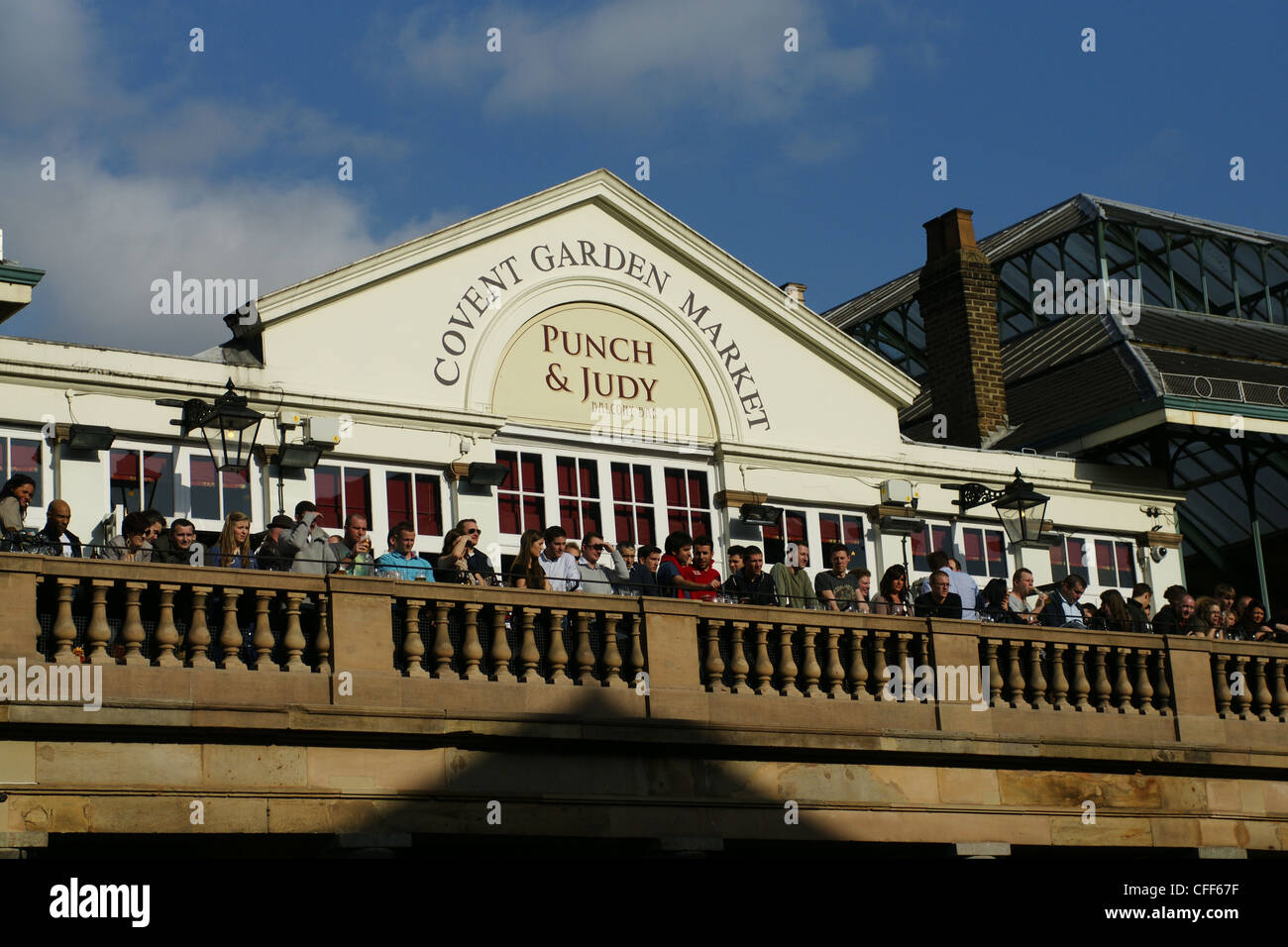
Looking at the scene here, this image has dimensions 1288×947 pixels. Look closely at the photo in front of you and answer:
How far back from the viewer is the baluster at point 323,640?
1300cm

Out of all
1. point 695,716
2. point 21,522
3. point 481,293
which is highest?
point 481,293

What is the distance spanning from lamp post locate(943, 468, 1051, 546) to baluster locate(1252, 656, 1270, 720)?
4.03 metres

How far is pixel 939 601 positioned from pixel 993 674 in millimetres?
833

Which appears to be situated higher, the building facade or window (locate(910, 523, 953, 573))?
the building facade

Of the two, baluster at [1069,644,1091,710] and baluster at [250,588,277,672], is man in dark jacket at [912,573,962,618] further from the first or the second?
baluster at [250,588,277,672]

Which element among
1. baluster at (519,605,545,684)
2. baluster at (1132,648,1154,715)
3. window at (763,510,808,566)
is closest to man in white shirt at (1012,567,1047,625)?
baluster at (1132,648,1154,715)

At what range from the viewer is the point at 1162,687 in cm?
1695

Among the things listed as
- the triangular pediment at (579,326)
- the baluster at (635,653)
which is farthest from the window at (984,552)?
the baluster at (635,653)

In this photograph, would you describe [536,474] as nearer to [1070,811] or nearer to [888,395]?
[888,395]

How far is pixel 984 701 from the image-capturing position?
15.7 meters

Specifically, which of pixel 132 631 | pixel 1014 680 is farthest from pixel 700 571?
pixel 132 631

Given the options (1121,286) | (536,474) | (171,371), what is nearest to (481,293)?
(536,474)

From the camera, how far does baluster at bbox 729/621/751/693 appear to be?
1464cm

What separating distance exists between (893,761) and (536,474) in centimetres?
688
